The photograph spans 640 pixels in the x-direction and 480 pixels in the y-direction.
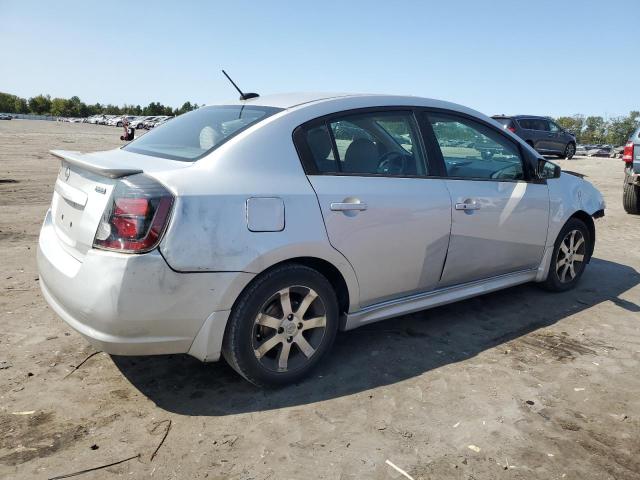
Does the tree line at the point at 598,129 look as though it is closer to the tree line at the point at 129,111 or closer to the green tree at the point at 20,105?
the tree line at the point at 129,111

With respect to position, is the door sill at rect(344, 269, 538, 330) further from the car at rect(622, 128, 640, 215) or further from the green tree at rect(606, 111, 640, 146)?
the green tree at rect(606, 111, 640, 146)

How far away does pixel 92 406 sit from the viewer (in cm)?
283

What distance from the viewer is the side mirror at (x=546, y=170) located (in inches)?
172

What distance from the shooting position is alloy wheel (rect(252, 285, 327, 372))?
293 cm

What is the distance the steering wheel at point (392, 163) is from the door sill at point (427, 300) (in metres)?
0.87

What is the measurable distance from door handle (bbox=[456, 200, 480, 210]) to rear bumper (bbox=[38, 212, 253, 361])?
1.68 metres

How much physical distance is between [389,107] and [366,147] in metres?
0.39

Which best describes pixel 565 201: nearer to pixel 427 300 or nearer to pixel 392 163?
pixel 427 300

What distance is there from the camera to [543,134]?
21.8 meters

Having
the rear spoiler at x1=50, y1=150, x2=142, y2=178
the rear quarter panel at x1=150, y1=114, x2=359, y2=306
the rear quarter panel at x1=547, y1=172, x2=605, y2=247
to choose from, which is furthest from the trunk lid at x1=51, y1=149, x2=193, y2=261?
the rear quarter panel at x1=547, y1=172, x2=605, y2=247

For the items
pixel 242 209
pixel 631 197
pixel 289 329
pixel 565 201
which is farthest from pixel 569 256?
pixel 631 197

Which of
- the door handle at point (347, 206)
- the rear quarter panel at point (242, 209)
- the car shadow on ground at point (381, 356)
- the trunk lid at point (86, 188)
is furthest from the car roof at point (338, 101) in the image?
the car shadow on ground at point (381, 356)

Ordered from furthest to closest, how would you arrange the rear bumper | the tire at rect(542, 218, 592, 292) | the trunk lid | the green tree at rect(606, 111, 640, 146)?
the green tree at rect(606, 111, 640, 146) < the tire at rect(542, 218, 592, 292) < the trunk lid < the rear bumper

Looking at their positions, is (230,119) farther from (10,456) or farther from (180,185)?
(10,456)
